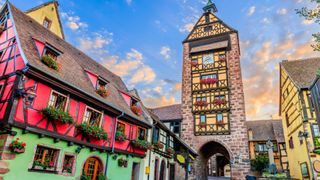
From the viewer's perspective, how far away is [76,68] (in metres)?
12.6

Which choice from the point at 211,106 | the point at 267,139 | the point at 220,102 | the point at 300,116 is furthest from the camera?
the point at 267,139

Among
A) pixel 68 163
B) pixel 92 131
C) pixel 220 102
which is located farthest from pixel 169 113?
pixel 68 163

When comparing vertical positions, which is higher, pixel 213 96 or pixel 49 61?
pixel 213 96

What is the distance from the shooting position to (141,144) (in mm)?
14281

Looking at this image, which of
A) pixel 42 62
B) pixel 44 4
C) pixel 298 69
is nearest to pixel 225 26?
pixel 298 69

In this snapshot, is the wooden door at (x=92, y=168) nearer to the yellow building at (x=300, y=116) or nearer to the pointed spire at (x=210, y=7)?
the yellow building at (x=300, y=116)

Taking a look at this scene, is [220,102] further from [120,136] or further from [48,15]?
[48,15]

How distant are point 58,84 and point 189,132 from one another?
17.2 meters

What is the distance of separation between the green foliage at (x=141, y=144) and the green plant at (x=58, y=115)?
5219mm

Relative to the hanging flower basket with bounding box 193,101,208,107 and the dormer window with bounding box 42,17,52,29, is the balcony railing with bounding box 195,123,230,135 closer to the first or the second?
the hanging flower basket with bounding box 193,101,208,107

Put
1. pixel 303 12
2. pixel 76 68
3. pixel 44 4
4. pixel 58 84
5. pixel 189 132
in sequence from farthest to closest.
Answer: pixel 189 132 → pixel 44 4 → pixel 76 68 → pixel 58 84 → pixel 303 12

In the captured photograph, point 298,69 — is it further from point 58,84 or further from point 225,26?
point 58,84

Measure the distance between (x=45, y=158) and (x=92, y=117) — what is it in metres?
3.12

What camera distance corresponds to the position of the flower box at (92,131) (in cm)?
1035
